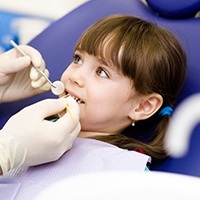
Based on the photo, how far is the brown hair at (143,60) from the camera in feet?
3.51

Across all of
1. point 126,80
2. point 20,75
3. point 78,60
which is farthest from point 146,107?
point 20,75

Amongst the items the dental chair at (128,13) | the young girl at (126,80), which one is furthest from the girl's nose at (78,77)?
the dental chair at (128,13)

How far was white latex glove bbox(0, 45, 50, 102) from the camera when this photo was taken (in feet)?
3.63

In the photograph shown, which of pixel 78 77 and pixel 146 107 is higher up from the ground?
pixel 78 77

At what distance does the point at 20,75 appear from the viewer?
1240 millimetres

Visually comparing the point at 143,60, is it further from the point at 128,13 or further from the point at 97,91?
the point at 128,13

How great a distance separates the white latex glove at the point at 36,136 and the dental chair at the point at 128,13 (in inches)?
12.2

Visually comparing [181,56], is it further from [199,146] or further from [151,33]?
[199,146]

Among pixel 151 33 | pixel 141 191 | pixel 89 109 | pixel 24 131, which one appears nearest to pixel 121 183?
pixel 141 191

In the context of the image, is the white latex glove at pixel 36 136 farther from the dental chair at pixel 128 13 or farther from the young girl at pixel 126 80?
the dental chair at pixel 128 13

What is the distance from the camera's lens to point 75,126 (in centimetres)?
94

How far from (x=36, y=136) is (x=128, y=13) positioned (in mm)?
714

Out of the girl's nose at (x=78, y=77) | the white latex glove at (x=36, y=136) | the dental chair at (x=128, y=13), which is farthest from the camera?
the dental chair at (x=128, y=13)

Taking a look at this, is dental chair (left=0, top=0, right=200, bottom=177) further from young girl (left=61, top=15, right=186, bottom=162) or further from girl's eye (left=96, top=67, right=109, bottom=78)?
girl's eye (left=96, top=67, right=109, bottom=78)
